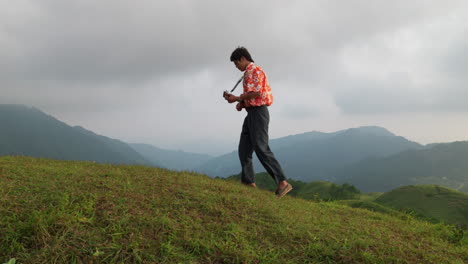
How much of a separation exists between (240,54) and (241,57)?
0.08 metres

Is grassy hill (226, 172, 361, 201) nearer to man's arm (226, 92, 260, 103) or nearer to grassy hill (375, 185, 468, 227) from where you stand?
grassy hill (375, 185, 468, 227)

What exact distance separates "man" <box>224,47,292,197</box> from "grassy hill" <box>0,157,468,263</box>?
1499mm

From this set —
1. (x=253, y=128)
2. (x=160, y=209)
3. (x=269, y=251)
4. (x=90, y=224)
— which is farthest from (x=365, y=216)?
(x=90, y=224)

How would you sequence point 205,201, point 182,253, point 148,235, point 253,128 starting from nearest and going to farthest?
1. point 182,253
2. point 148,235
3. point 205,201
4. point 253,128

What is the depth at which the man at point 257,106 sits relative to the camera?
671cm

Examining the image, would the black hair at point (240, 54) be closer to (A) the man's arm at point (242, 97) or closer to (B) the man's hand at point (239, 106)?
(A) the man's arm at point (242, 97)

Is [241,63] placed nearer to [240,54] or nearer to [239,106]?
[240,54]

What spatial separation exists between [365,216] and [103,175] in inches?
230

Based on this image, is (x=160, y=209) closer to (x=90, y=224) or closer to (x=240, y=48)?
(x=90, y=224)

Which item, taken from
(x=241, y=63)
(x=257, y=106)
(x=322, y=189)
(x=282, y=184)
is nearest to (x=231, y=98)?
(x=257, y=106)

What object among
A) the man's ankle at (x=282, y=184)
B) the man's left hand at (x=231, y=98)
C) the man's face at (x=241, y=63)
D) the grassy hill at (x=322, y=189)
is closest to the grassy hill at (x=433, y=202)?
the man's ankle at (x=282, y=184)

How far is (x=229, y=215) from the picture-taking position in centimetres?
437

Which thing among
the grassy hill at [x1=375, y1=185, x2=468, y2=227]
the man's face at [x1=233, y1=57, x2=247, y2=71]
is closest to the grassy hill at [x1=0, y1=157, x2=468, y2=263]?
the man's face at [x1=233, y1=57, x2=247, y2=71]

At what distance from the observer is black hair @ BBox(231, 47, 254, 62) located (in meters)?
7.03
